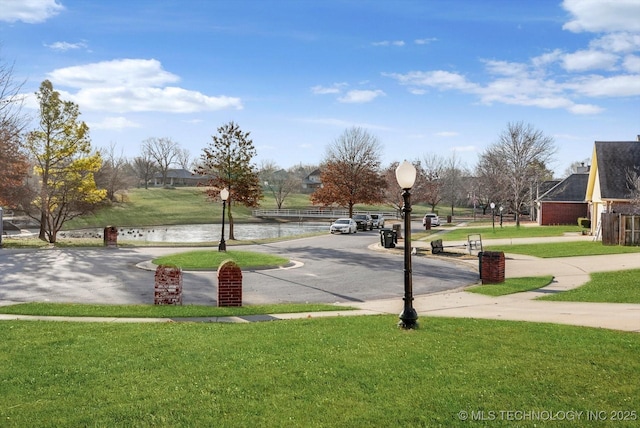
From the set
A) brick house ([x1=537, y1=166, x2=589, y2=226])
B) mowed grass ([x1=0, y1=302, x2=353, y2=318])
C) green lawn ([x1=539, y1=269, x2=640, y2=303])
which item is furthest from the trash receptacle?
brick house ([x1=537, y1=166, x2=589, y2=226])

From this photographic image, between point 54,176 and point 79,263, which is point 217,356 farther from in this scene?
point 54,176

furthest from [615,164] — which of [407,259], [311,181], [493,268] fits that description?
[311,181]

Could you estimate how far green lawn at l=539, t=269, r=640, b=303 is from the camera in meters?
13.6

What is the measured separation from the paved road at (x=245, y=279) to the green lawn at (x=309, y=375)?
16.3 ft

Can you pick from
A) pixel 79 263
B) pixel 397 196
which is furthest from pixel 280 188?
pixel 79 263

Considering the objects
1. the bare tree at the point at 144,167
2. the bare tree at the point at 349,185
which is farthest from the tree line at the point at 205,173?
the bare tree at the point at 144,167

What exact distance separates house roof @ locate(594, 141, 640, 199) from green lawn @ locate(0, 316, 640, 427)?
103ft

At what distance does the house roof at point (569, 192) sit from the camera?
2052 inches

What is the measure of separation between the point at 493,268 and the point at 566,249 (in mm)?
12364

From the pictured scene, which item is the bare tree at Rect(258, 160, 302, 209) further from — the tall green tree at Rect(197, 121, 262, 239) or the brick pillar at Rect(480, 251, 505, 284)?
the brick pillar at Rect(480, 251, 505, 284)

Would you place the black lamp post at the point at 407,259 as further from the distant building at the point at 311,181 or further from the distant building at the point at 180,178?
the distant building at the point at 180,178

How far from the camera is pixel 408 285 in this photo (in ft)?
32.8

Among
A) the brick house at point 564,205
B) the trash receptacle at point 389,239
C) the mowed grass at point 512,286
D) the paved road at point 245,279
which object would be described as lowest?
the paved road at point 245,279

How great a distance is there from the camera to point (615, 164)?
38125mm
